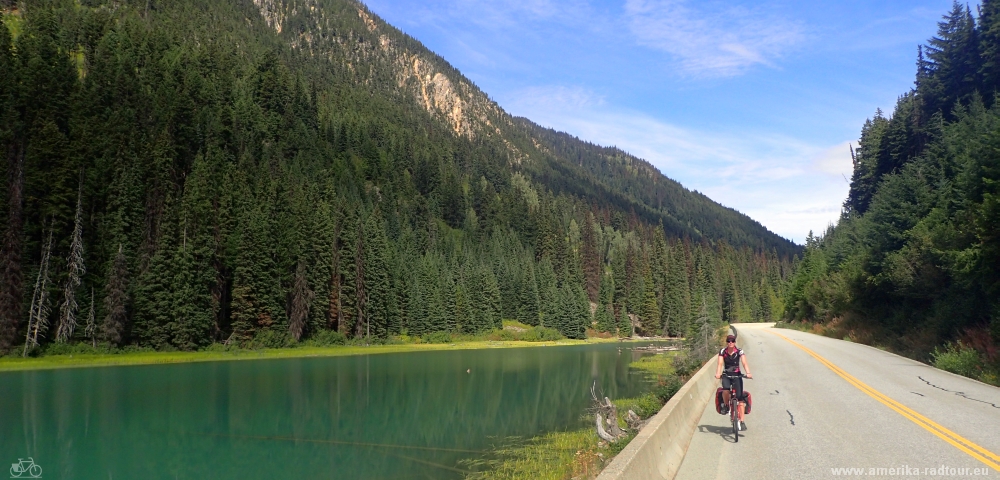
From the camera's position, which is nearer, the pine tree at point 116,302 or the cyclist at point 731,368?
the cyclist at point 731,368

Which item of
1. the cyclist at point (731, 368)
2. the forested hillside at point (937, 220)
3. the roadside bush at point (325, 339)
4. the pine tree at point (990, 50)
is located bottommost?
the roadside bush at point (325, 339)

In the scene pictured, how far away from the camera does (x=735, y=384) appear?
12.6m

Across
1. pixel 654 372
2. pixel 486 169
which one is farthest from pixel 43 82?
pixel 486 169

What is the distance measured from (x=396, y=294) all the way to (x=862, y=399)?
3086 inches

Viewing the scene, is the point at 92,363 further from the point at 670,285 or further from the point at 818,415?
the point at 670,285

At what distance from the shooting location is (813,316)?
82.1 meters

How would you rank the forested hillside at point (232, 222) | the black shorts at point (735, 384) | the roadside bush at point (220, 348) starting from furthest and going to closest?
the roadside bush at point (220, 348) → the forested hillside at point (232, 222) → the black shorts at point (735, 384)

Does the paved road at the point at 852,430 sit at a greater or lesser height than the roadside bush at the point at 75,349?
greater

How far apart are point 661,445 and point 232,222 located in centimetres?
7378

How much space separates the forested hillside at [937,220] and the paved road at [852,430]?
24.3ft

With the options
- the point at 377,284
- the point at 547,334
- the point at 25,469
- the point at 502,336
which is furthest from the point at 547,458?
the point at 547,334

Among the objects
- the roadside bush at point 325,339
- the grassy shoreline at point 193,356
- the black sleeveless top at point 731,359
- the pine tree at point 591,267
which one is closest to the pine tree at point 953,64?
the black sleeveless top at point 731,359

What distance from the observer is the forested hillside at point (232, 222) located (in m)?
59.7

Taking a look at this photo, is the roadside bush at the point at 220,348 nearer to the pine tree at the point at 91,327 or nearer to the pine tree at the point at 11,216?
the pine tree at the point at 91,327
